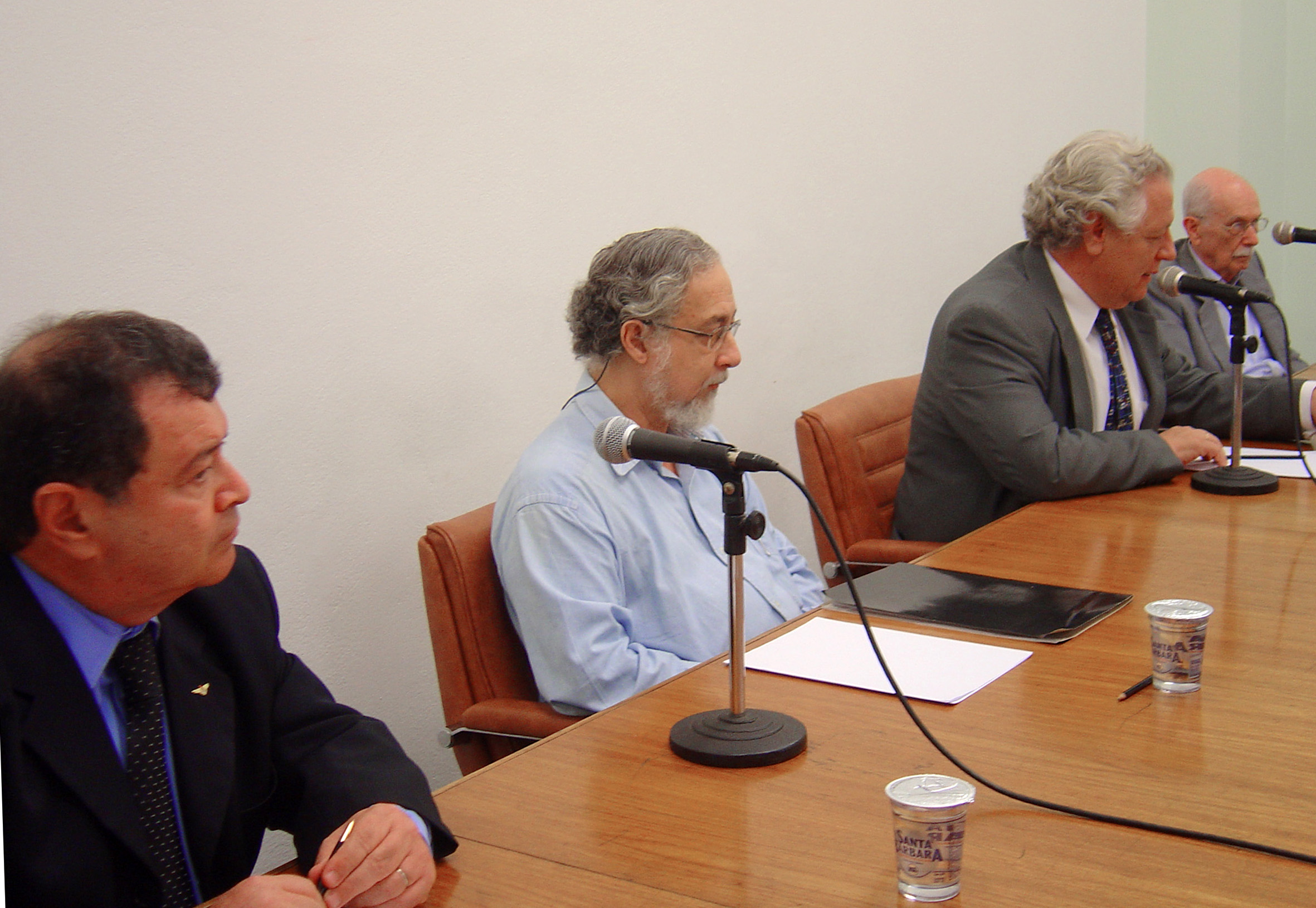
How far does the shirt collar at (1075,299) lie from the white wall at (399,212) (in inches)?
35.4

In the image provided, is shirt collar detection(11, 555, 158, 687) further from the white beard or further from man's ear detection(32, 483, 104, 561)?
the white beard

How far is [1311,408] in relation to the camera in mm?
3059

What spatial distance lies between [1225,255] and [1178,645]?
10.1ft

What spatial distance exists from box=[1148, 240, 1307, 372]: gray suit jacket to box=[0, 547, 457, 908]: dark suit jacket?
2521mm

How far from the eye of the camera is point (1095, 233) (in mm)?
2775

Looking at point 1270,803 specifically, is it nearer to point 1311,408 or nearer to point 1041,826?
point 1041,826

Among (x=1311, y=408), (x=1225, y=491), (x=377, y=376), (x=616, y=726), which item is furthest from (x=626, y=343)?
(x=1311, y=408)

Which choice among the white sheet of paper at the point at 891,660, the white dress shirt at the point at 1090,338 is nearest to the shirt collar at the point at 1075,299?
the white dress shirt at the point at 1090,338

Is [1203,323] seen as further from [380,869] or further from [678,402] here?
[380,869]

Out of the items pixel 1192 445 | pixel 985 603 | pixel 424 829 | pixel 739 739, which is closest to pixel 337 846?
pixel 424 829

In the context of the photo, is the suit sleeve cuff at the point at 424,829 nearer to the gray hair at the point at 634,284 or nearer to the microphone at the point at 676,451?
the microphone at the point at 676,451

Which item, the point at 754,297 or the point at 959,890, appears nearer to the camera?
the point at 959,890

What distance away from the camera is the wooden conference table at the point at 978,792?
110cm

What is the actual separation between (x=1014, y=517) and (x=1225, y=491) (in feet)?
1.59
